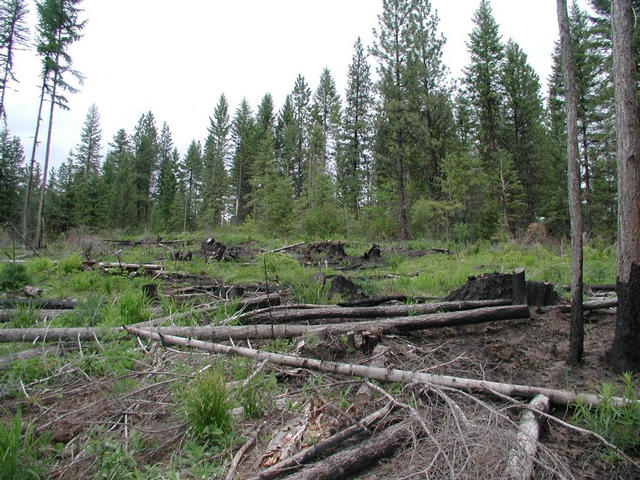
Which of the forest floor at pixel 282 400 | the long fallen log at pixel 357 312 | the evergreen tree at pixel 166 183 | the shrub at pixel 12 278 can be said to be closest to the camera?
the forest floor at pixel 282 400

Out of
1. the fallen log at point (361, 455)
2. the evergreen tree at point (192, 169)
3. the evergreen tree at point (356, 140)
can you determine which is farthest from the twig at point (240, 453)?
the evergreen tree at point (192, 169)

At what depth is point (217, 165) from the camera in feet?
140

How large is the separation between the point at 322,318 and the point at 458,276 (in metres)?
4.60

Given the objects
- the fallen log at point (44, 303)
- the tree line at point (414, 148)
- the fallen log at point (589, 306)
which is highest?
the tree line at point (414, 148)

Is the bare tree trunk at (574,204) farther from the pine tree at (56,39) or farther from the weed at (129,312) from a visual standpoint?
the pine tree at (56,39)

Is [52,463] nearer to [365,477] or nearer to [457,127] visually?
[365,477]

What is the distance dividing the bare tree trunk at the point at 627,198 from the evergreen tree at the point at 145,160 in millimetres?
54357

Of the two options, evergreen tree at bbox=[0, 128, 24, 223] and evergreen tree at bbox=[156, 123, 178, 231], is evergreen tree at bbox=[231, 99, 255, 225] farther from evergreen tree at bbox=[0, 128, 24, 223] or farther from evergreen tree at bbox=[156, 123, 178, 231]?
evergreen tree at bbox=[0, 128, 24, 223]

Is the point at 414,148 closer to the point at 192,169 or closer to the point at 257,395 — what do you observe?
the point at 257,395

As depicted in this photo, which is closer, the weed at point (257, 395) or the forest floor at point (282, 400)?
the forest floor at point (282, 400)

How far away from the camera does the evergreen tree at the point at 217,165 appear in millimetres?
41875

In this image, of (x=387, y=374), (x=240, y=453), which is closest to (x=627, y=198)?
(x=387, y=374)

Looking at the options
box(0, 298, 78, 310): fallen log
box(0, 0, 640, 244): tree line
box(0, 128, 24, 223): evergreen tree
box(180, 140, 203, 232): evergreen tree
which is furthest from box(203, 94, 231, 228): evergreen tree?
box(0, 298, 78, 310): fallen log

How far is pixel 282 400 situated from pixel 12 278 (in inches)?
266
